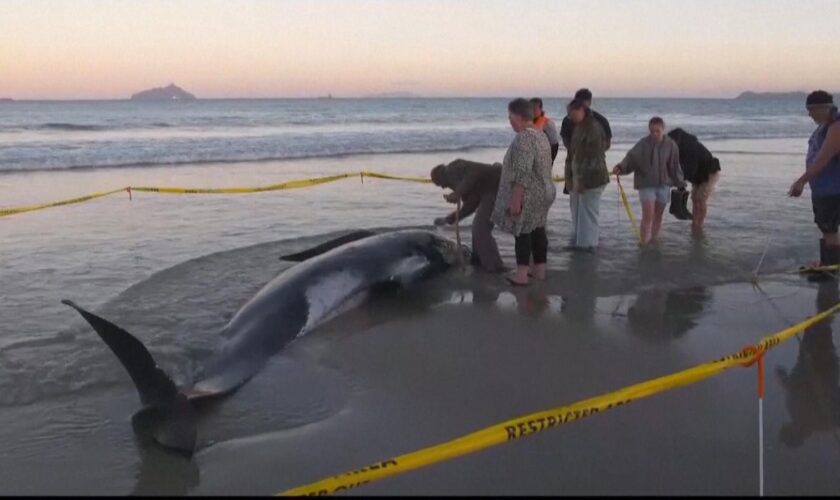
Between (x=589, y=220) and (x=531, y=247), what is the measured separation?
2124 mm

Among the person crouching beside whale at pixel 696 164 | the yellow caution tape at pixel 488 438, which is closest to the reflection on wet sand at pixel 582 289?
the person crouching beside whale at pixel 696 164

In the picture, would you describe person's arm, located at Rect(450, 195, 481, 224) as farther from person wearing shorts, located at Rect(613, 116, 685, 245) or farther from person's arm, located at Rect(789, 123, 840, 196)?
person's arm, located at Rect(789, 123, 840, 196)

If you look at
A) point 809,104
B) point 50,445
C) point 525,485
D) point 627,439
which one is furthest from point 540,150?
point 50,445

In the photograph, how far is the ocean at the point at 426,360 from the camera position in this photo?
4.76 m

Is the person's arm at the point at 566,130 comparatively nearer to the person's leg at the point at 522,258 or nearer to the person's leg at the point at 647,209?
the person's leg at the point at 647,209

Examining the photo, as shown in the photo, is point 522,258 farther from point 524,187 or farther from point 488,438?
point 488,438

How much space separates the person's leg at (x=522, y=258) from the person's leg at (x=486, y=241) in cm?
68

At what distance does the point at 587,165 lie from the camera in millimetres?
10773

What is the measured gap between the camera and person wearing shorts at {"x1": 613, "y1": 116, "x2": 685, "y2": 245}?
1103cm

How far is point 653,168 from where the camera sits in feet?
36.3

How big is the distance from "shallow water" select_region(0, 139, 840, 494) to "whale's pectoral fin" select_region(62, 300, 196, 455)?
0.58 feet

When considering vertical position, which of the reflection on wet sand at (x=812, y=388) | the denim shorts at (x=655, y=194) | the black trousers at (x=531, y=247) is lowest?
the reflection on wet sand at (x=812, y=388)

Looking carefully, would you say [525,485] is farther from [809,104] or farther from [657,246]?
[657,246]

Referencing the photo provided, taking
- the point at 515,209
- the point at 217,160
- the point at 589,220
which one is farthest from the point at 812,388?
the point at 217,160
